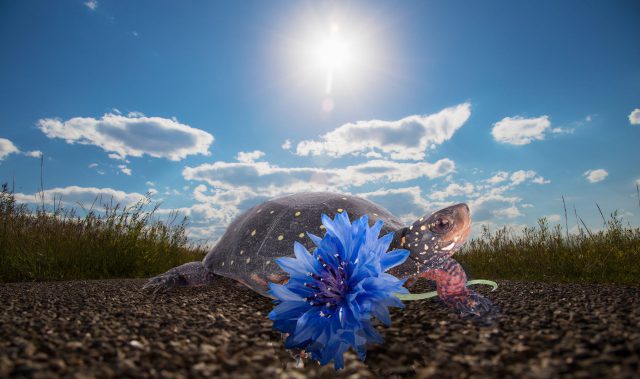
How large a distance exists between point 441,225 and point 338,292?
1.47 metres

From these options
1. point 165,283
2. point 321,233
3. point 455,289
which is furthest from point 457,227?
point 165,283

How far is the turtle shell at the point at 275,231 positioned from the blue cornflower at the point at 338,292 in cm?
136

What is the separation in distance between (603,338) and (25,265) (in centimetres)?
845

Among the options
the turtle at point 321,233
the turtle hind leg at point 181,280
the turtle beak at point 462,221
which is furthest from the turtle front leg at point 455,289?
the turtle hind leg at point 181,280

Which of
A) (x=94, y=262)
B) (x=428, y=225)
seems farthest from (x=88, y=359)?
(x=94, y=262)

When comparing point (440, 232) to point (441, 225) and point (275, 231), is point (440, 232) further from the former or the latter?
point (275, 231)

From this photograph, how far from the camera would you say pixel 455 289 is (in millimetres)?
3109

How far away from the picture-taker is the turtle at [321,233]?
310cm

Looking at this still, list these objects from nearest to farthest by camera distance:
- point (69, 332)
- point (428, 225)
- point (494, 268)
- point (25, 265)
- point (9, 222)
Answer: point (69, 332), point (428, 225), point (25, 265), point (494, 268), point (9, 222)

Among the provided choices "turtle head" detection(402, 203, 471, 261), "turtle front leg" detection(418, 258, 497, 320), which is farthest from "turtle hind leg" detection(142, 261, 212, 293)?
"turtle front leg" detection(418, 258, 497, 320)

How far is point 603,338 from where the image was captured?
2037mm

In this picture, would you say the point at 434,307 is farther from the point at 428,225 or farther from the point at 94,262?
the point at 94,262

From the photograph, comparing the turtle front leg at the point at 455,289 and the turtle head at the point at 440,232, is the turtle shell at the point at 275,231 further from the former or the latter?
the turtle front leg at the point at 455,289

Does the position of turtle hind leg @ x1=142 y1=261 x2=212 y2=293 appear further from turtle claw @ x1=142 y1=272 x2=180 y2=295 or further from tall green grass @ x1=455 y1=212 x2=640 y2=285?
tall green grass @ x1=455 y1=212 x2=640 y2=285
